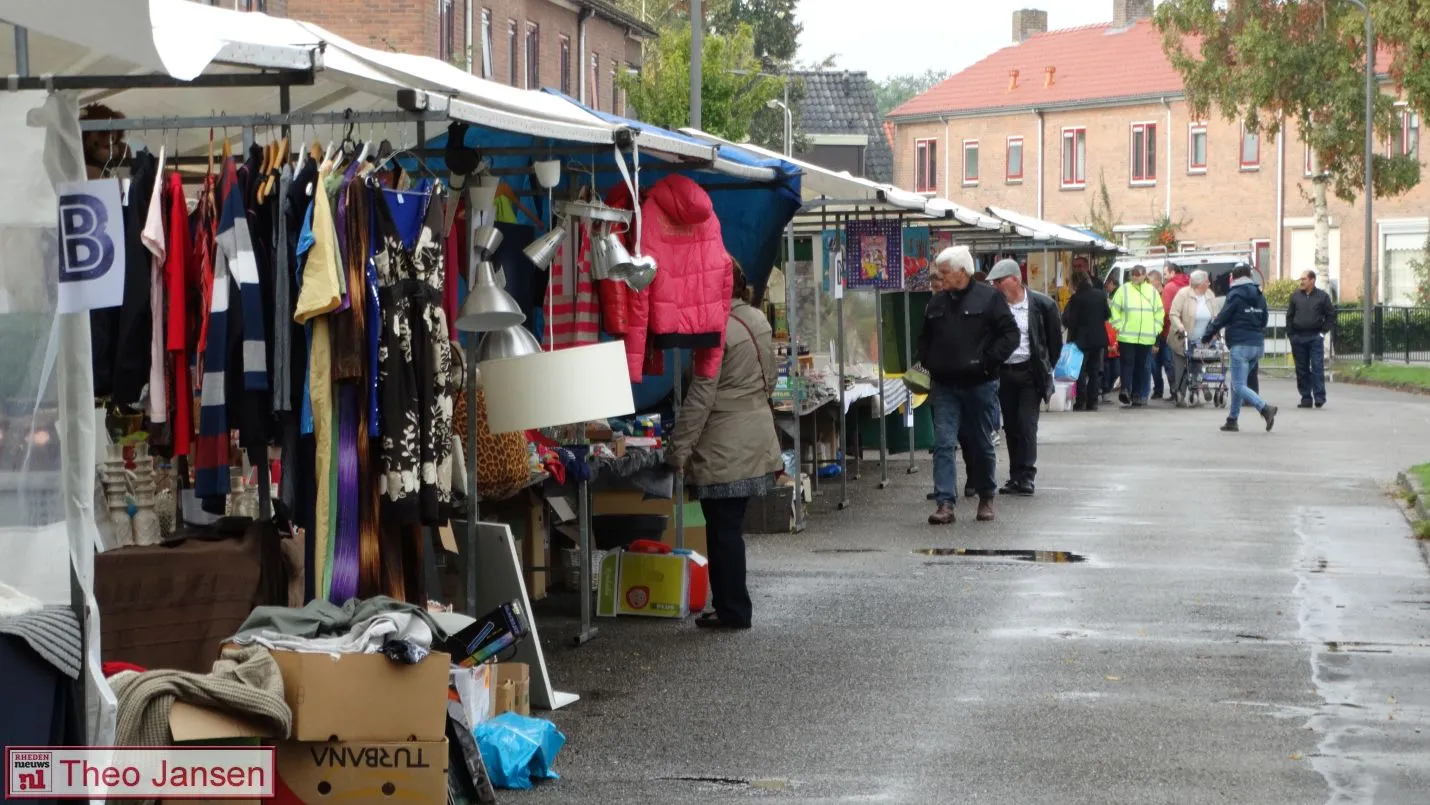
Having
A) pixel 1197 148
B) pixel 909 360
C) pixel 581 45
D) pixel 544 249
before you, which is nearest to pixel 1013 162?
pixel 1197 148

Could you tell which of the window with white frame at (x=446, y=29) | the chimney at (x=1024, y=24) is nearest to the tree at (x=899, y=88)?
the chimney at (x=1024, y=24)

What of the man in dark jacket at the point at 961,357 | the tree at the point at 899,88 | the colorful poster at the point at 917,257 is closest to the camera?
the man in dark jacket at the point at 961,357

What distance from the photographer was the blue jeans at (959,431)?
48.4 feet

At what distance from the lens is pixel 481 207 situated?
327 inches

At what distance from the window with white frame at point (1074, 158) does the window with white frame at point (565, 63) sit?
28.8 meters

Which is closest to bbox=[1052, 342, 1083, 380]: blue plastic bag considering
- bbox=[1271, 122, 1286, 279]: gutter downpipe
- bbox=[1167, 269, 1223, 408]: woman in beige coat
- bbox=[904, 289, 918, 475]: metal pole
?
bbox=[1167, 269, 1223, 408]: woman in beige coat

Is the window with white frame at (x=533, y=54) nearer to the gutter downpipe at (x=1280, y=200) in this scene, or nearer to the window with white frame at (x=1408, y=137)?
the window with white frame at (x=1408, y=137)

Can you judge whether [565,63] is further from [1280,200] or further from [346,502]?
[346,502]

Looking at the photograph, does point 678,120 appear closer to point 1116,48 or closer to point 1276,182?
point 1276,182

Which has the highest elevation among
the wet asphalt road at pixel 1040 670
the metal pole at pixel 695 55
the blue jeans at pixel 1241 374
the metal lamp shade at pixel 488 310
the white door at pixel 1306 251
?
the metal pole at pixel 695 55

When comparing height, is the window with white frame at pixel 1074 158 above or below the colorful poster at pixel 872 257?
above

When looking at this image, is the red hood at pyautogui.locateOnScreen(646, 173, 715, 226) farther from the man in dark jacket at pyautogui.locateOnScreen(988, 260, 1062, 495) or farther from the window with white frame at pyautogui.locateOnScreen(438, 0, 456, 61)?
the window with white frame at pyautogui.locateOnScreen(438, 0, 456, 61)

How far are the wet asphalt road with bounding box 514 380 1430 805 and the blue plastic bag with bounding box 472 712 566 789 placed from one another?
0.29ft

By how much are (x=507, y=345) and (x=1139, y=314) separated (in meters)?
21.1
